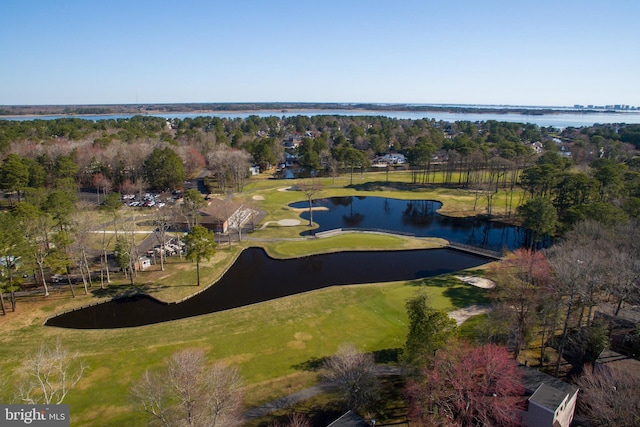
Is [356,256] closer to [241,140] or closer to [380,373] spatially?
[380,373]

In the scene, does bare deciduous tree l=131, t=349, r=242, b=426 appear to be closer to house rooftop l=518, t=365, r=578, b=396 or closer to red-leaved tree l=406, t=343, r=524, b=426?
red-leaved tree l=406, t=343, r=524, b=426

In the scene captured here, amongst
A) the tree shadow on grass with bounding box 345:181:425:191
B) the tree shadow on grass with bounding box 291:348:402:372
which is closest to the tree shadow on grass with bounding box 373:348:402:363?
the tree shadow on grass with bounding box 291:348:402:372

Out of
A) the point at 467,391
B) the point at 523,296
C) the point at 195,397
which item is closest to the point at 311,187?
the point at 523,296

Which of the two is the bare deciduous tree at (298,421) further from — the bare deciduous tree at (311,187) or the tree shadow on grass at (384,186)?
the tree shadow on grass at (384,186)

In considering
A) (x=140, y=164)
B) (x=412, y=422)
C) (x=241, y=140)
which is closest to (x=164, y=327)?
(x=412, y=422)

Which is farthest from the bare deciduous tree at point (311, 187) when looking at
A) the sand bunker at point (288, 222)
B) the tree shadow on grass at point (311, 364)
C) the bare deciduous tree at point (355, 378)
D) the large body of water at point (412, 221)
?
the bare deciduous tree at point (355, 378)

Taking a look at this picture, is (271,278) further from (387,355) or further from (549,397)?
(549,397)
